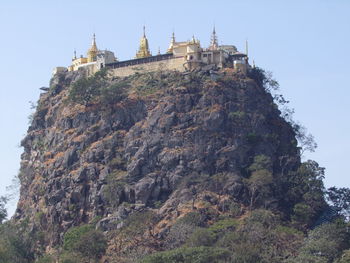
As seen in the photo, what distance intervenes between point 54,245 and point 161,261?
2068cm

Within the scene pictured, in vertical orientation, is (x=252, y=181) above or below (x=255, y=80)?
below

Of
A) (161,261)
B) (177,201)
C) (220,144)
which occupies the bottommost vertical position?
(161,261)

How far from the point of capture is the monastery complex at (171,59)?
4277 inches

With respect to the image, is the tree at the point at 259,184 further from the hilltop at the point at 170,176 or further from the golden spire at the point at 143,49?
the golden spire at the point at 143,49

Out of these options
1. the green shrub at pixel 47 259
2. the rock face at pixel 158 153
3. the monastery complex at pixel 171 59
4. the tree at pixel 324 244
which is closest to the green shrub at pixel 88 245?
the rock face at pixel 158 153

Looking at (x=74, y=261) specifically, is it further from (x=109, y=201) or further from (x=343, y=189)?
(x=343, y=189)

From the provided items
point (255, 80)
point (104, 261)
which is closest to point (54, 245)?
point (104, 261)

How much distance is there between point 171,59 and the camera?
110438 millimetres

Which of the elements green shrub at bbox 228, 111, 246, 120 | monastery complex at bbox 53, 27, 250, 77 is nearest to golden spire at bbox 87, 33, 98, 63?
monastery complex at bbox 53, 27, 250, 77

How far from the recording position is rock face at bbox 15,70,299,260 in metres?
97.8

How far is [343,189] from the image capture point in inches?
3922

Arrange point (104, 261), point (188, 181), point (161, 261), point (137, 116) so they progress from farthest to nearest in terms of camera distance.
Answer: point (137, 116), point (188, 181), point (104, 261), point (161, 261)

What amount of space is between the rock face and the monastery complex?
5.49 ft

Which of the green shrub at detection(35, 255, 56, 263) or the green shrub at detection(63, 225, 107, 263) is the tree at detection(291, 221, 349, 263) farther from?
the green shrub at detection(35, 255, 56, 263)
